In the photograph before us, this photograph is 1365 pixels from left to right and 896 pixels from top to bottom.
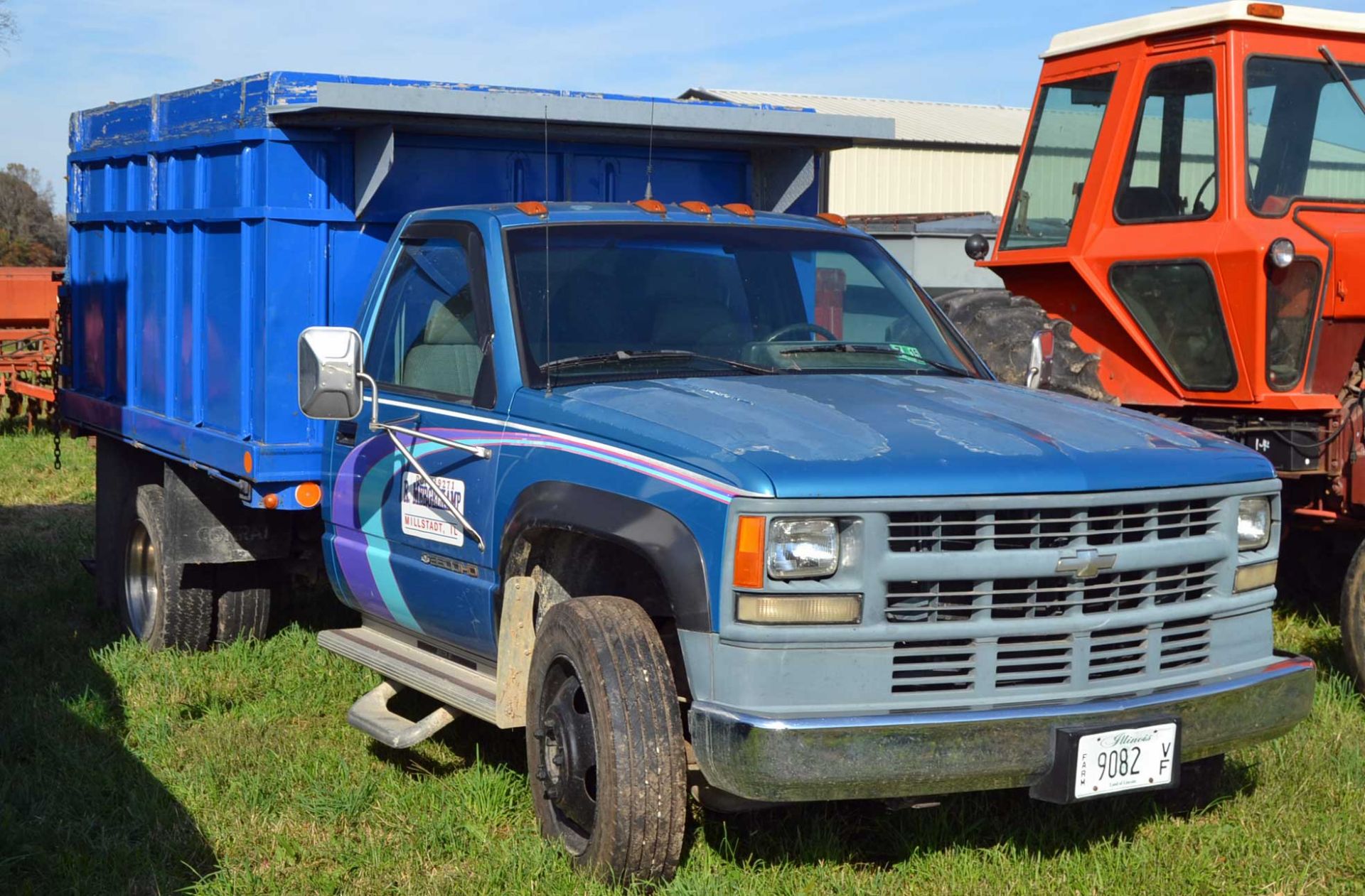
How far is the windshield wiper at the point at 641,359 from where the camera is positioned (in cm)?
496

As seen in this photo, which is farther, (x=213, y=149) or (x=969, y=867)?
A: (x=213, y=149)

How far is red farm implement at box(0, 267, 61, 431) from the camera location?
17625mm

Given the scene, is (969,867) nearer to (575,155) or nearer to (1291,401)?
(1291,401)

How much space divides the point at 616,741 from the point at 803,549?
2.36ft

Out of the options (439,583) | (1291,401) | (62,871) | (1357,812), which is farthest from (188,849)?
(1291,401)

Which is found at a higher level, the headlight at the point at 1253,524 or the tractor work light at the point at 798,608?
the headlight at the point at 1253,524

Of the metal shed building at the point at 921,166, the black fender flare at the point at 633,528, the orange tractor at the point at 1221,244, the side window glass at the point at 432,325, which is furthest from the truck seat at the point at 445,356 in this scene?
the metal shed building at the point at 921,166

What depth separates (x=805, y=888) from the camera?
4422mm

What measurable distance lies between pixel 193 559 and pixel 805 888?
3767mm

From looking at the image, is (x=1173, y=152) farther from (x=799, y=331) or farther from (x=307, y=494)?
(x=307, y=494)

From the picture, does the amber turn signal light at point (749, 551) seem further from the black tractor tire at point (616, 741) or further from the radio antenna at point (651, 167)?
the radio antenna at point (651, 167)

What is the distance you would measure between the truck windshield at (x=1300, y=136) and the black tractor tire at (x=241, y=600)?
475cm

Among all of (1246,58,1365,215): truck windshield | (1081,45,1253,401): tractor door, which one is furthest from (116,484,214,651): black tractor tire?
(1246,58,1365,215): truck windshield

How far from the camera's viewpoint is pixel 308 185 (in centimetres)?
648
